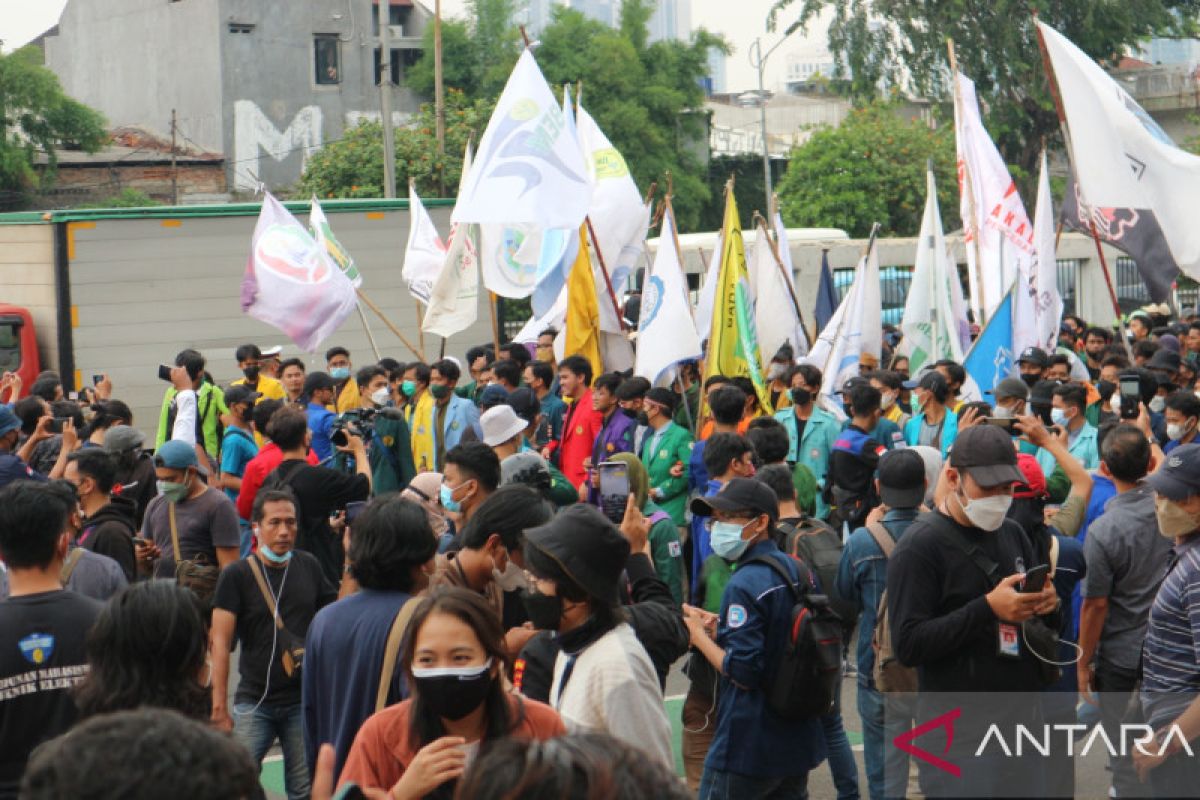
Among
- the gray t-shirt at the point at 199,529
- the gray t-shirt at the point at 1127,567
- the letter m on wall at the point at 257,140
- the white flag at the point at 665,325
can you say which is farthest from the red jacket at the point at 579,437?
the letter m on wall at the point at 257,140

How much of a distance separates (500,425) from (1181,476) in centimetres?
390

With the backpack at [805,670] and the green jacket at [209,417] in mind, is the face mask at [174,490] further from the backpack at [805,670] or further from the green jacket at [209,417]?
the green jacket at [209,417]

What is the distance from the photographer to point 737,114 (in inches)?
3022

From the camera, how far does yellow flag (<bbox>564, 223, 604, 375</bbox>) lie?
43.4 feet

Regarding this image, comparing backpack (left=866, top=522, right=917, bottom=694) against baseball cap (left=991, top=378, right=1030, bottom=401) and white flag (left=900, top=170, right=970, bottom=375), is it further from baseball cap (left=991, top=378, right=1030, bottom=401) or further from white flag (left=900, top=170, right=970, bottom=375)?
white flag (left=900, top=170, right=970, bottom=375)

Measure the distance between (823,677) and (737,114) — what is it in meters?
73.3

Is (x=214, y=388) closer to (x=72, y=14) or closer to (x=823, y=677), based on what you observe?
(x=823, y=677)

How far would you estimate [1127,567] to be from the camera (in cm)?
629

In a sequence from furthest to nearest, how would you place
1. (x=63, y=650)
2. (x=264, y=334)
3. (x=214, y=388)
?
(x=264, y=334), (x=214, y=388), (x=63, y=650)

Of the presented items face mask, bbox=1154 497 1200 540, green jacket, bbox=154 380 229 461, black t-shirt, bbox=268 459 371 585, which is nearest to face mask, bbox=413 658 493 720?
face mask, bbox=1154 497 1200 540

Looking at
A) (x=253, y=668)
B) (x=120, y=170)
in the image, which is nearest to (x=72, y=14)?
(x=120, y=170)

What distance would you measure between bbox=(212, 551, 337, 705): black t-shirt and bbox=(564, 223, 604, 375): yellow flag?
717 cm

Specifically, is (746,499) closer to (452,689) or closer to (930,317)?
(452,689)

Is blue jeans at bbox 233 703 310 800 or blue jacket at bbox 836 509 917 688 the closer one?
blue jeans at bbox 233 703 310 800
